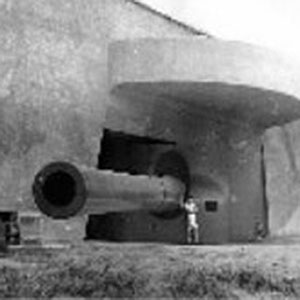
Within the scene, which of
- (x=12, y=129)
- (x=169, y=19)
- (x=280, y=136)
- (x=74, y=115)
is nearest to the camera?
(x=12, y=129)

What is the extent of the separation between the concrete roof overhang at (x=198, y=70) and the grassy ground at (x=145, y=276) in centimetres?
571

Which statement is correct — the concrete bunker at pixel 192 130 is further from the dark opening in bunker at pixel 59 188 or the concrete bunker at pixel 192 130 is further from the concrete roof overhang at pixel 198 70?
the dark opening in bunker at pixel 59 188

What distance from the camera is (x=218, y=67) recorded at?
10.7 metres

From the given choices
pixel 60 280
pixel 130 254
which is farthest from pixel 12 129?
pixel 60 280

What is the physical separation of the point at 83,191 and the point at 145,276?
1592mm

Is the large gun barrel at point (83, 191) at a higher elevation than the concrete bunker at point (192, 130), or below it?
below

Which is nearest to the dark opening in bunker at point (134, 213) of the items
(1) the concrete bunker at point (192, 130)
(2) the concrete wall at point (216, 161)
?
(1) the concrete bunker at point (192, 130)

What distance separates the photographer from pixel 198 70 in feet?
34.9

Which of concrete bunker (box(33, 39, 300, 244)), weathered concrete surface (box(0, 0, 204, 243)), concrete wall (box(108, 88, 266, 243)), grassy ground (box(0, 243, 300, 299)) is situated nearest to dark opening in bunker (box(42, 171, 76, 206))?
grassy ground (box(0, 243, 300, 299))

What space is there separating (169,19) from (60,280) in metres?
9.14

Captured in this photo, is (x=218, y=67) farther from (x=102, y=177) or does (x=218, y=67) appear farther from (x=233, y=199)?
(x=102, y=177)

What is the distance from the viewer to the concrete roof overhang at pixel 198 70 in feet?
34.9

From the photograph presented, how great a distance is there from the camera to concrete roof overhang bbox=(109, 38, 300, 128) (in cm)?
1063

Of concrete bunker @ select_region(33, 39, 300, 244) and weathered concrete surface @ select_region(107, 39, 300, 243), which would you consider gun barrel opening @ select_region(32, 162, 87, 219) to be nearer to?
concrete bunker @ select_region(33, 39, 300, 244)
